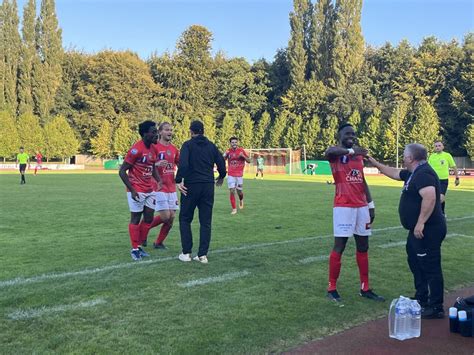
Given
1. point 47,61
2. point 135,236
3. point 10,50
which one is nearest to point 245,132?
point 47,61

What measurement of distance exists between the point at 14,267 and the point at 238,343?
13.7 feet

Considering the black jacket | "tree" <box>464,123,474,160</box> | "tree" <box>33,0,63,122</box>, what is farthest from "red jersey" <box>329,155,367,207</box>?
"tree" <box>33,0,63,122</box>

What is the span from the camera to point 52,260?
7.52m

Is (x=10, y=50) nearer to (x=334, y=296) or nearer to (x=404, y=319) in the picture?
(x=334, y=296)

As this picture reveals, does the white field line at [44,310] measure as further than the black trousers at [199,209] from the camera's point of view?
No

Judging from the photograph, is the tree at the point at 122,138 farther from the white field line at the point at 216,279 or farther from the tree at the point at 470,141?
the white field line at the point at 216,279

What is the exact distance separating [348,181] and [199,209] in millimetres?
2548

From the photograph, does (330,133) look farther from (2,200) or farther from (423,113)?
(2,200)

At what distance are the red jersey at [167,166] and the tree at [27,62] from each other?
64.9m

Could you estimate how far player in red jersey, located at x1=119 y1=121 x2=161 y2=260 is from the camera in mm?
7719

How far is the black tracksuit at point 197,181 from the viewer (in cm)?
729

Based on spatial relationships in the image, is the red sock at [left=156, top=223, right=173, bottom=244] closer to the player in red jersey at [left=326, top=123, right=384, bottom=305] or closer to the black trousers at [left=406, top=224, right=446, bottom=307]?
the player in red jersey at [left=326, top=123, right=384, bottom=305]

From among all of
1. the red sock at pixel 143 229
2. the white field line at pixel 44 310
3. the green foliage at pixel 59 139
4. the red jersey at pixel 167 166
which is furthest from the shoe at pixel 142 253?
the green foliage at pixel 59 139

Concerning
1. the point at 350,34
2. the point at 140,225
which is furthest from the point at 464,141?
the point at 140,225
